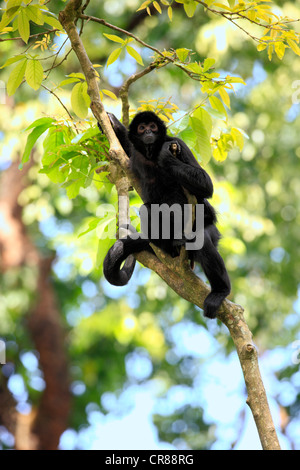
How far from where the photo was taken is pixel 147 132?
187 inches

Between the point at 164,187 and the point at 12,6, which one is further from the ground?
the point at 12,6

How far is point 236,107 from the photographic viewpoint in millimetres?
12172

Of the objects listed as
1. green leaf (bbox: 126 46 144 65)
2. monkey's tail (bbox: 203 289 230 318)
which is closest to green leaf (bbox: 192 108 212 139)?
green leaf (bbox: 126 46 144 65)

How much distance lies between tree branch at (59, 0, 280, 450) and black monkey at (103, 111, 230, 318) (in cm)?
17

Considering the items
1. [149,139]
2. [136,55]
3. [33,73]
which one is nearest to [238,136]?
[149,139]

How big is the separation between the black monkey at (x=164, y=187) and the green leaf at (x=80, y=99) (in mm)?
570

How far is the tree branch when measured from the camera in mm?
2896

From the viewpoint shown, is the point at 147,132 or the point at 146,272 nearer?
the point at 147,132

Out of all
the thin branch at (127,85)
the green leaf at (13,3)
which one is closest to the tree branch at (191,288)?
the thin branch at (127,85)

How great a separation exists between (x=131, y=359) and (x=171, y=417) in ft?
7.01

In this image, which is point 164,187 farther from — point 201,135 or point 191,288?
point 191,288

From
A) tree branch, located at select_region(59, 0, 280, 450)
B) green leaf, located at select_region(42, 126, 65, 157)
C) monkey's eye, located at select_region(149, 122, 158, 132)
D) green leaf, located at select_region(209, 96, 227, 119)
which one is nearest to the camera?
tree branch, located at select_region(59, 0, 280, 450)

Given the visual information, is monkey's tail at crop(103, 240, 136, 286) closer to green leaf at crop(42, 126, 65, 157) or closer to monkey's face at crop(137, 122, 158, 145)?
green leaf at crop(42, 126, 65, 157)

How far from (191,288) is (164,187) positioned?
1340mm
